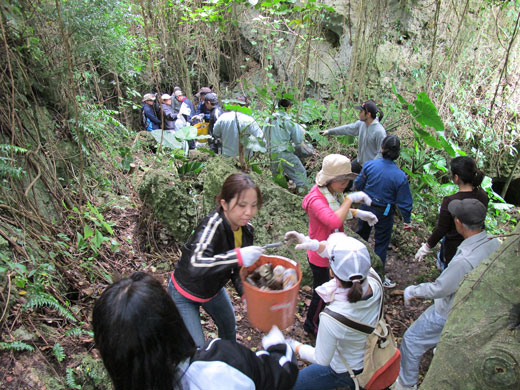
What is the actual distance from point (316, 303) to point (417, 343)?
94 centimetres

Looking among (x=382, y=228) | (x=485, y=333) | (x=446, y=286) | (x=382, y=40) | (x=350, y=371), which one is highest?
(x=382, y=40)

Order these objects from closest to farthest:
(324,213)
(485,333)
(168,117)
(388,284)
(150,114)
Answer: (485,333) < (324,213) < (388,284) < (168,117) < (150,114)

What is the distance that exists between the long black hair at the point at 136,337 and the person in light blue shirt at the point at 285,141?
4333mm

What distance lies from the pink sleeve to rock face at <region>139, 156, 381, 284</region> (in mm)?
1200

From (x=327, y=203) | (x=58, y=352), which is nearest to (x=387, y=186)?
(x=327, y=203)

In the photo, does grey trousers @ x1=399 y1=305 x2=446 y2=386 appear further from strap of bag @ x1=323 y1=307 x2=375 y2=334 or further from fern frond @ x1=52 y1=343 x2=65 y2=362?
fern frond @ x1=52 y1=343 x2=65 y2=362

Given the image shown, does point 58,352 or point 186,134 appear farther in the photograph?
point 186,134

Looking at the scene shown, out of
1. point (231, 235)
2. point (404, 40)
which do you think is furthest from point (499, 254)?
point (404, 40)

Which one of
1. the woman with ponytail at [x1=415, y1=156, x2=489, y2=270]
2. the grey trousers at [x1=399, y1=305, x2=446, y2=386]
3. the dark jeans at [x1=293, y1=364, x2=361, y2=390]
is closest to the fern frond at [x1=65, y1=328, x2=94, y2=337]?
the dark jeans at [x1=293, y1=364, x2=361, y2=390]

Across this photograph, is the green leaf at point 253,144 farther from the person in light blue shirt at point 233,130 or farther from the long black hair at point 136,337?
the long black hair at point 136,337

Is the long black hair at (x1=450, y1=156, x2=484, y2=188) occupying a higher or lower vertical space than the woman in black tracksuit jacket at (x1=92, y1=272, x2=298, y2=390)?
lower

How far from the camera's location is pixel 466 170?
325 centimetres

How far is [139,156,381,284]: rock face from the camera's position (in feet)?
Answer: 13.9

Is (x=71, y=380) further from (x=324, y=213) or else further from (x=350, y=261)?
(x=324, y=213)
